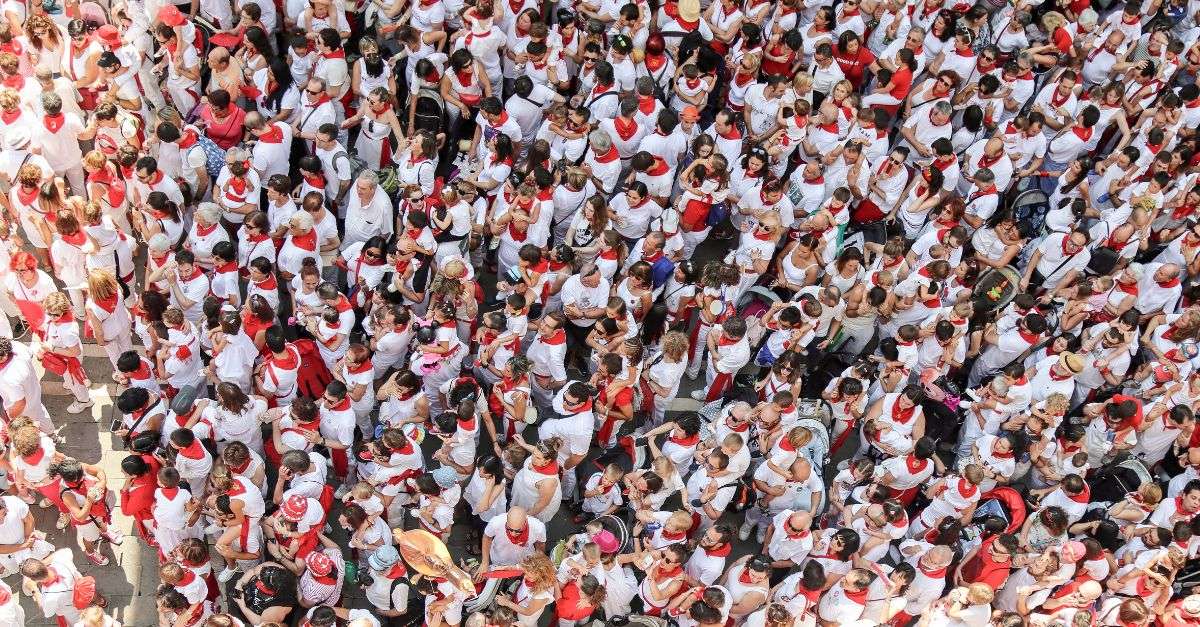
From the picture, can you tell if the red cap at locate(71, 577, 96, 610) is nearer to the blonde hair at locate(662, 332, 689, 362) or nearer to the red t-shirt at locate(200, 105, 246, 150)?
the red t-shirt at locate(200, 105, 246, 150)

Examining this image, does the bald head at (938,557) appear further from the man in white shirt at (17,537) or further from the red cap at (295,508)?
the man in white shirt at (17,537)

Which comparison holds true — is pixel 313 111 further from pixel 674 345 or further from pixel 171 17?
pixel 674 345

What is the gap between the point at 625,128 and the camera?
42.1 ft

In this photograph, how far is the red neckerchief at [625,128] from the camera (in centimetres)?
1280

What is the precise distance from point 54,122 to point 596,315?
5853 millimetres

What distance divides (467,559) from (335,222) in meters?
3.81

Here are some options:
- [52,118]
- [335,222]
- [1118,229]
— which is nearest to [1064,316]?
[1118,229]

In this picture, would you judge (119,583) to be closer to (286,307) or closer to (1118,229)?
(286,307)

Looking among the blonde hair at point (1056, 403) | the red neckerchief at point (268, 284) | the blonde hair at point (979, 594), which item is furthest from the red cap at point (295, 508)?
the blonde hair at point (1056, 403)

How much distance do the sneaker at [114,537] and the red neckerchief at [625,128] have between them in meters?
6.63

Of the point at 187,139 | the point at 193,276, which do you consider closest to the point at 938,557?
the point at 193,276

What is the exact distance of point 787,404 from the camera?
10562 millimetres

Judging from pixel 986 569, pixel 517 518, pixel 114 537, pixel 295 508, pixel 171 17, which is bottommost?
pixel 114 537

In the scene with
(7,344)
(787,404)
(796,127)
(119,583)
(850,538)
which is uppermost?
(796,127)
